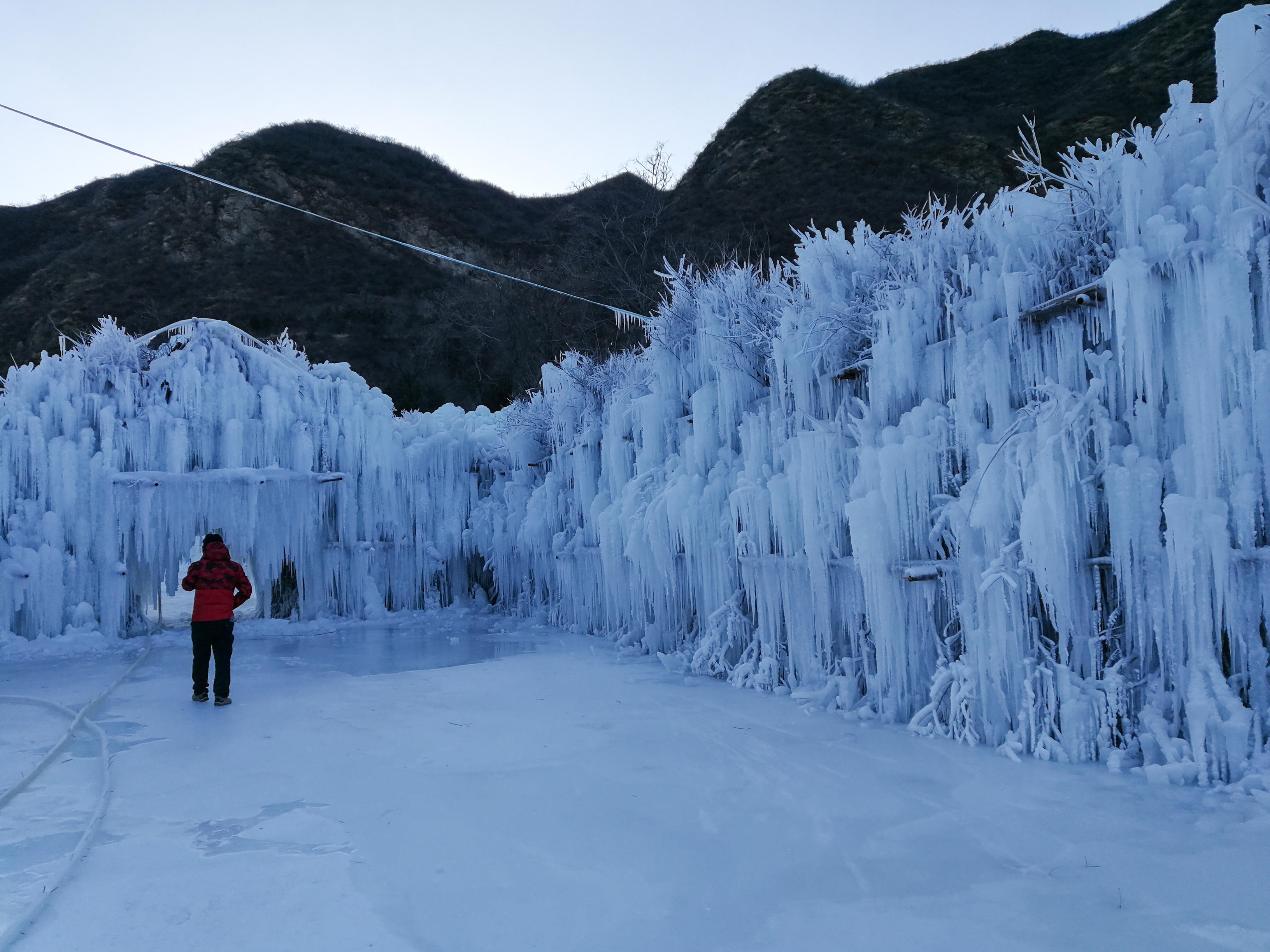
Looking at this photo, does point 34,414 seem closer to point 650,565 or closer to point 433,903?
point 650,565

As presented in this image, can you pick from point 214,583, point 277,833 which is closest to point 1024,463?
point 277,833

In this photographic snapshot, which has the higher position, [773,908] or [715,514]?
[715,514]

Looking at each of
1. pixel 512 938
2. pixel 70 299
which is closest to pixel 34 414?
pixel 512 938

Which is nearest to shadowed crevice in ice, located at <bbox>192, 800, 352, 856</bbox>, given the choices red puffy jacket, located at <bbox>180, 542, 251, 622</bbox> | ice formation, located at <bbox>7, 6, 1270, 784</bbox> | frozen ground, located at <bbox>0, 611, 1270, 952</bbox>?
frozen ground, located at <bbox>0, 611, 1270, 952</bbox>

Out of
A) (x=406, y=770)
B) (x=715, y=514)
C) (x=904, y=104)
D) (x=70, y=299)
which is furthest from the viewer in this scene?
(x=904, y=104)

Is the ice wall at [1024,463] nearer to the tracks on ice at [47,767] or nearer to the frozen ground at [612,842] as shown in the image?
the frozen ground at [612,842]

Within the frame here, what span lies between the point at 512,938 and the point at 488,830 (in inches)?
37.4

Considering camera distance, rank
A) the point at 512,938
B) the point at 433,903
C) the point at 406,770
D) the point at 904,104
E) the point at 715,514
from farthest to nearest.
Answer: the point at 904,104, the point at 715,514, the point at 406,770, the point at 433,903, the point at 512,938

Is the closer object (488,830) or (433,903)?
(433,903)

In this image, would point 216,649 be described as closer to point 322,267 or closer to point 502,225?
point 322,267

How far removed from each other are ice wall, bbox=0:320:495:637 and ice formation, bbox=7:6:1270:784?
6 centimetres

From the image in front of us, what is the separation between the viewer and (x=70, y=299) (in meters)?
33.0

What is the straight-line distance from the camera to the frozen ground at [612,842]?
245cm

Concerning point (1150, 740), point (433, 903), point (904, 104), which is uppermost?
point (904, 104)
